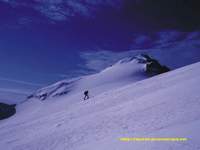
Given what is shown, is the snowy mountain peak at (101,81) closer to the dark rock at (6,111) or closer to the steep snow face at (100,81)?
the steep snow face at (100,81)

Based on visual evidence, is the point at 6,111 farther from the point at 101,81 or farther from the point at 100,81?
the point at 101,81

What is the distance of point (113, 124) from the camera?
33.0 feet

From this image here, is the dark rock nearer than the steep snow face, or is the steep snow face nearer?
the steep snow face

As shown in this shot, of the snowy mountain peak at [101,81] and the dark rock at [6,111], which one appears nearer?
the snowy mountain peak at [101,81]

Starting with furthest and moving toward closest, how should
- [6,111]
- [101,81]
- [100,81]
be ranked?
[100,81] → [101,81] → [6,111]

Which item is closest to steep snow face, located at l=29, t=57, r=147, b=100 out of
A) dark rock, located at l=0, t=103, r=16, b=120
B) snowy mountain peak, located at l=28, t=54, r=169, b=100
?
snowy mountain peak, located at l=28, t=54, r=169, b=100

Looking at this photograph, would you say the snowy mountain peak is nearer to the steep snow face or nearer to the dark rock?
the steep snow face

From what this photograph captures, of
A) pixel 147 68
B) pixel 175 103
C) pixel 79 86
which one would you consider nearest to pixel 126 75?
pixel 147 68

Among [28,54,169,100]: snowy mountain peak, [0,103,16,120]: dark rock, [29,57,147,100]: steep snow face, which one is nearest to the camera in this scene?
[28,54,169,100]: snowy mountain peak

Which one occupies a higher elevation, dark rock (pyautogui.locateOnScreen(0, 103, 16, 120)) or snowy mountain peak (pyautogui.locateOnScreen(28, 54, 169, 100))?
snowy mountain peak (pyautogui.locateOnScreen(28, 54, 169, 100))

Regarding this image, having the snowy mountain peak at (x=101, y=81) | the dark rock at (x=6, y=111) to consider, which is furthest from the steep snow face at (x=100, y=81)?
the dark rock at (x=6, y=111)

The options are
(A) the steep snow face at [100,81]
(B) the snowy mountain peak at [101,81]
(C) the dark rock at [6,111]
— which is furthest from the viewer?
(C) the dark rock at [6,111]

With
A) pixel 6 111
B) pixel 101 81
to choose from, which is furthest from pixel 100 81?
pixel 6 111

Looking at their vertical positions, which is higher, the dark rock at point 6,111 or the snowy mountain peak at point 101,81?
the snowy mountain peak at point 101,81
